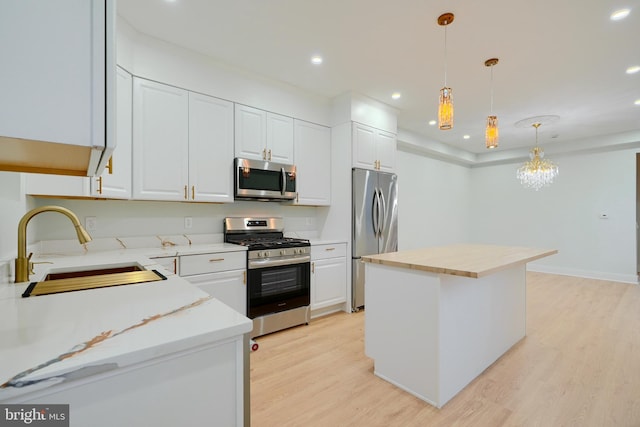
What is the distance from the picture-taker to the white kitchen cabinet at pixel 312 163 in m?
3.55

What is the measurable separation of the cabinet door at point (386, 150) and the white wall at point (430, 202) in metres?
1.34

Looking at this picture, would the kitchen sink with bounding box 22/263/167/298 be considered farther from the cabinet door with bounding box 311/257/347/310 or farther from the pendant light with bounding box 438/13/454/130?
the pendant light with bounding box 438/13/454/130

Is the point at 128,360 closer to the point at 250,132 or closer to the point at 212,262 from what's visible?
the point at 212,262

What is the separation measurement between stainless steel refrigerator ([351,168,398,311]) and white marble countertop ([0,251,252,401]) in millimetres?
2656

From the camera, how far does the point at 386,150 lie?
406cm

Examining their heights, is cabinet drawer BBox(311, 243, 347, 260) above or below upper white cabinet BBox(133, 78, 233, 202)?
below

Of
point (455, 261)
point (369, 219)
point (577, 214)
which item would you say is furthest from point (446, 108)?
point (577, 214)

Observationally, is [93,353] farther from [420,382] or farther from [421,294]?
[420,382]

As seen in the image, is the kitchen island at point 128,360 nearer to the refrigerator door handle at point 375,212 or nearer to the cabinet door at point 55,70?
the cabinet door at point 55,70

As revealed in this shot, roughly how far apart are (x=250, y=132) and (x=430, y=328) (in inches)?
98.9

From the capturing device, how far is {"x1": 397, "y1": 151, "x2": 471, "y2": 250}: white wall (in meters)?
5.57

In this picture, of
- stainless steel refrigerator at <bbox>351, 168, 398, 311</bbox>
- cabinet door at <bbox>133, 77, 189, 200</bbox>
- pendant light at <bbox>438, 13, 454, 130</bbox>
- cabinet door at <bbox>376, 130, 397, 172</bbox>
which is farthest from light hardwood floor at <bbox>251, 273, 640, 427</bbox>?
cabinet door at <bbox>376, 130, 397, 172</bbox>

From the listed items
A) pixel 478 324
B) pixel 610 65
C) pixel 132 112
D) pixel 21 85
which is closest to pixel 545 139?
pixel 610 65

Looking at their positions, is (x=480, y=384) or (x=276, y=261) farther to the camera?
(x=276, y=261)
